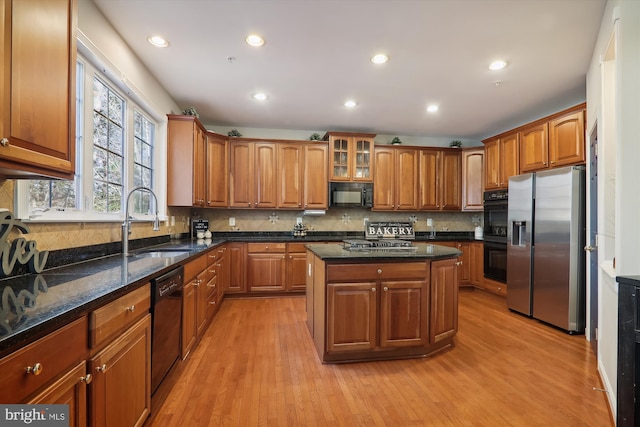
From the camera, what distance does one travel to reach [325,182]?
16.5 feet

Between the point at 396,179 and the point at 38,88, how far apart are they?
474cm

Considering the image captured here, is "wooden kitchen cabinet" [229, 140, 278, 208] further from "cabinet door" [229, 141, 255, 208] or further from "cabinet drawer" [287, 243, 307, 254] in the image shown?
"cabinet drawer" [287, 243, 307, 254]

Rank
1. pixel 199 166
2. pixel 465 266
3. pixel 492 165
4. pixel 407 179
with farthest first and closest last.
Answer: pixel 407 179 → pixel 465 266 → pixel 492 165 → pixel 199 166

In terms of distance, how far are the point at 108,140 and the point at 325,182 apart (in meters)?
3.08

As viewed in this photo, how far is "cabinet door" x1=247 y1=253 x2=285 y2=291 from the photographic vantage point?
4.60m

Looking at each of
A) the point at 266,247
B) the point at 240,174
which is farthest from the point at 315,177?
the point at 266,247

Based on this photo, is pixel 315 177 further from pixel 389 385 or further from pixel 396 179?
pixel 389 385

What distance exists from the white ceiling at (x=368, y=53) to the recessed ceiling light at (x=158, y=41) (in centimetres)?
5

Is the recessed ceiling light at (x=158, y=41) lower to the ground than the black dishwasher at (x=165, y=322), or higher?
higher

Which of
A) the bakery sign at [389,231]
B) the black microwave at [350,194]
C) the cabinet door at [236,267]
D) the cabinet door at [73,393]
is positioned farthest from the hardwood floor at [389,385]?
the black microwave at [350,194]

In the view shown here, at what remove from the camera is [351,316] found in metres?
2.51

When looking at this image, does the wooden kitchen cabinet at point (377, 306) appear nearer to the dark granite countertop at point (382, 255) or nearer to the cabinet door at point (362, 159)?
the dark granite countertop at point (382, 255)

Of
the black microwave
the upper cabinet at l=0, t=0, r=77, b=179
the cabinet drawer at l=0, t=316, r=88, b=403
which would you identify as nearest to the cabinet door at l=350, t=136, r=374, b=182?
the black microwave

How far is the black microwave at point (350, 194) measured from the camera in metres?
5.08
